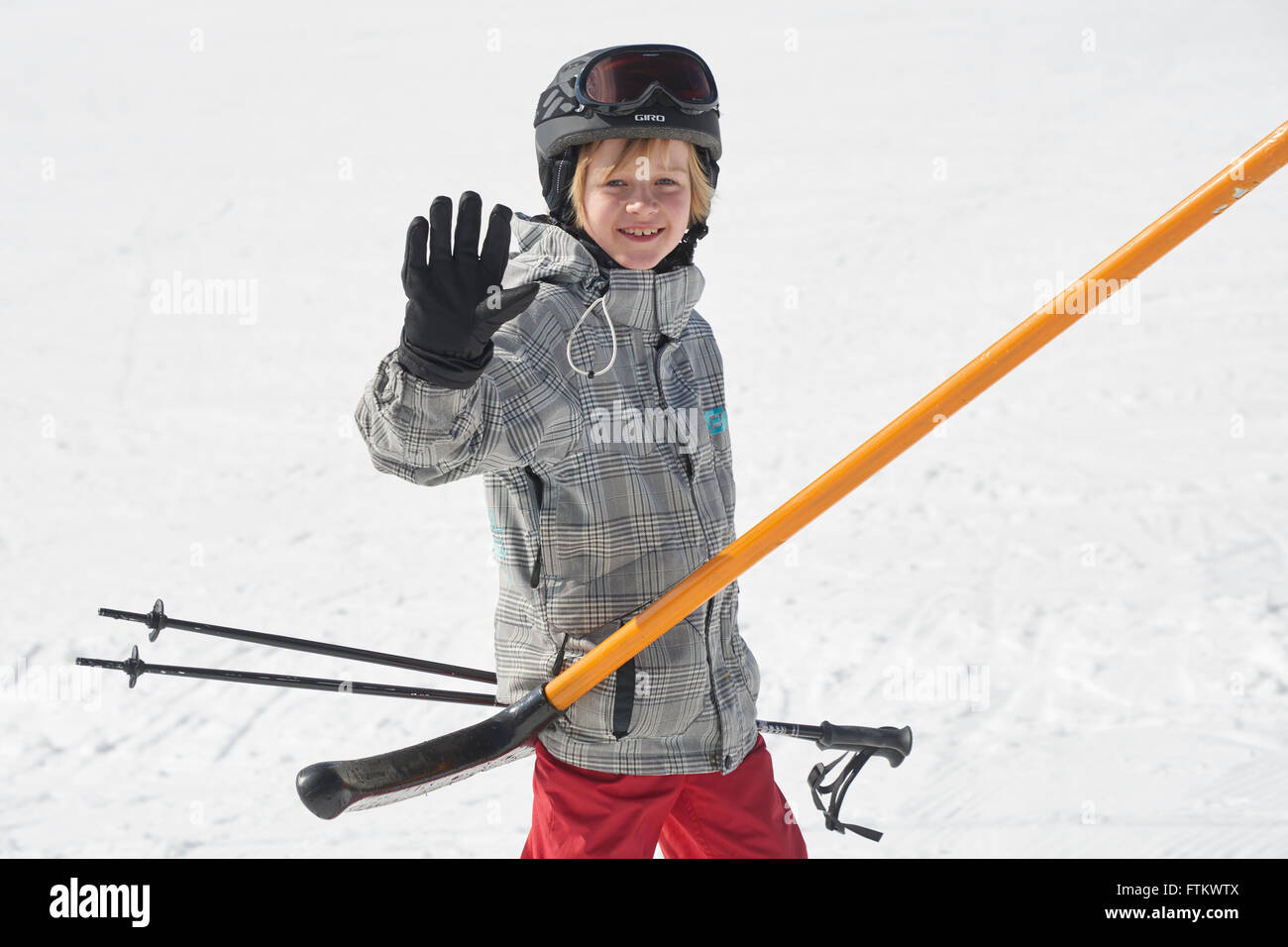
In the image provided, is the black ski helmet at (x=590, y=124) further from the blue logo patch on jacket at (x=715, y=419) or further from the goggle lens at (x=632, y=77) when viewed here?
the blue logo patch on jacket at (x=715, y=419)

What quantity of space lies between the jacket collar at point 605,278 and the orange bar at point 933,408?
1.40 feet

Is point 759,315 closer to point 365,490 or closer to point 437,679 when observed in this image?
point 365,490

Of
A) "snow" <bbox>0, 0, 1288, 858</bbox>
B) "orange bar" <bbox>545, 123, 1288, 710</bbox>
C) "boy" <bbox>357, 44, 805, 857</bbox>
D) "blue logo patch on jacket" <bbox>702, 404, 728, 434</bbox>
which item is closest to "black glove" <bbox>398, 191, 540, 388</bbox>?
"boy" <bbox>357, 44, 805, 857</bbox>

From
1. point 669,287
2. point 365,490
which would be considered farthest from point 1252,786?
point 365,490

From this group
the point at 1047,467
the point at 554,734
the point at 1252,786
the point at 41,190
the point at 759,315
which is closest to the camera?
the point at 554,734

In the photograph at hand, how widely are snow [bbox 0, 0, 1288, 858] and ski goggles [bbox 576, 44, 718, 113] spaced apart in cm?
255

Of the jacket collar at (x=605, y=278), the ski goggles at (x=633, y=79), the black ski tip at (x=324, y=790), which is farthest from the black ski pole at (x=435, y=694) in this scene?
the ski goggles at (x=633, y=79)

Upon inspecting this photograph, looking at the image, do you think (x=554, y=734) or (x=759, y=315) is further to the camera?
(x=759, y=315)

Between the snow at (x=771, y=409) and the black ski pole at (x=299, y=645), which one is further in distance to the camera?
the snow at (x=771, y=409)

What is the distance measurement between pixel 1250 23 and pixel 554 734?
13208 millimetres

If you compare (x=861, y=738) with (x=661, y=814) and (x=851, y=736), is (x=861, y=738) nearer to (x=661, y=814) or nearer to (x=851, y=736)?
(x=851, y=736)

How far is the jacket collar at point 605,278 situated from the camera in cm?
204

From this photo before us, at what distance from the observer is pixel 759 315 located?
26.7 feet

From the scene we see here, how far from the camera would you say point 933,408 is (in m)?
1.90
